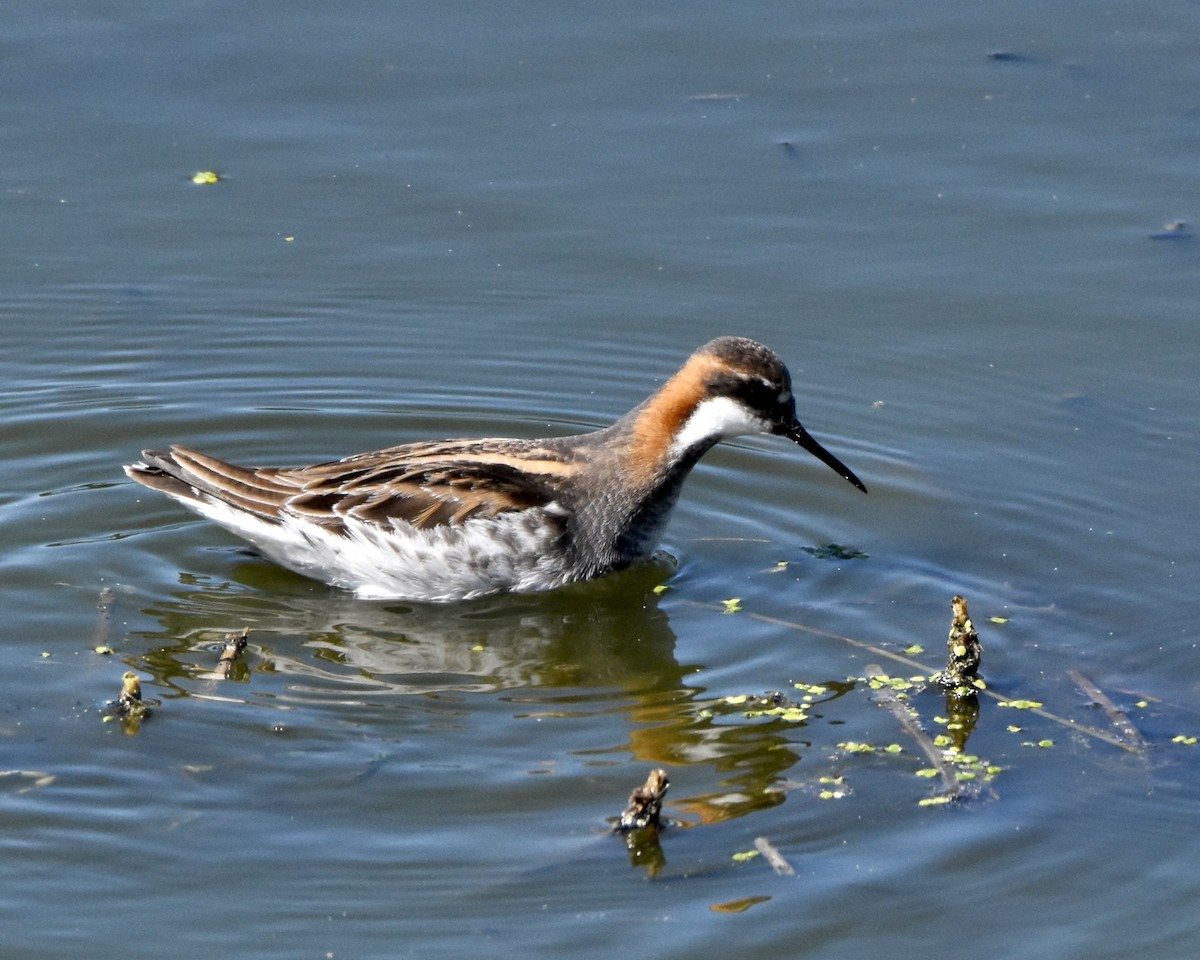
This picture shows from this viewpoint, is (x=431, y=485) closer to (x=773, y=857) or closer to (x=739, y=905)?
(x=773, y=857)

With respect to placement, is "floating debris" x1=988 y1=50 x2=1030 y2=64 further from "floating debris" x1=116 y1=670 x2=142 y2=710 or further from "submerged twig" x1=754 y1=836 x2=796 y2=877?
"floating debris" x1=116 y1=670 x2=142 y2=710

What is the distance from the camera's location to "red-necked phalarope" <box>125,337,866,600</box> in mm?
10812

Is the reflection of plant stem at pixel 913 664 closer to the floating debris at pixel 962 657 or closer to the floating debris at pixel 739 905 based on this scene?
the floating debris at pixel 962 657

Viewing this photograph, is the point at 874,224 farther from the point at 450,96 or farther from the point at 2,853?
the point at 2,853

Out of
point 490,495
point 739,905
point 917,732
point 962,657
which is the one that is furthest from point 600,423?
point 739,905

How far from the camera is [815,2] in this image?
16.2 m

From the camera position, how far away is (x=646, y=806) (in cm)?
796

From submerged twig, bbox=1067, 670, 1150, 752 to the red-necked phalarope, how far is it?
2.39 metres

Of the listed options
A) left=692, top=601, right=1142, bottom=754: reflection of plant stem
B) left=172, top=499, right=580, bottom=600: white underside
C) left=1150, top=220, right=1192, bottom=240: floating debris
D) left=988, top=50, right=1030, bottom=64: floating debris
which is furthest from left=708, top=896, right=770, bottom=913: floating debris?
left=988, top=50, right=1030, bottom=64: floating debris

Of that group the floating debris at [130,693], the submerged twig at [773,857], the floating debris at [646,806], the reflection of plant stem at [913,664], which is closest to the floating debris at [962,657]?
the reflection of plant stem at [913,664]

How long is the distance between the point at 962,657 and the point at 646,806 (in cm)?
217

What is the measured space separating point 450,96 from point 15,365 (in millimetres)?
4232

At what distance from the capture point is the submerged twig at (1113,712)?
9102 mm

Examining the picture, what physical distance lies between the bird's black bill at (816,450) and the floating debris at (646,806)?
3480 millimetres
